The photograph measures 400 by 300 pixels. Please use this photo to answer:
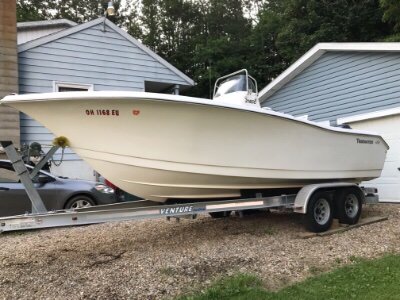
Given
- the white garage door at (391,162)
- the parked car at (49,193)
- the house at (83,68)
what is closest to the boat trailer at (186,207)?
the parked car at (49,193)

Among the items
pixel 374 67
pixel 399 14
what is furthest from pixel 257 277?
pixel 399 14

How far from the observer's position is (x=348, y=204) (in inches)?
243

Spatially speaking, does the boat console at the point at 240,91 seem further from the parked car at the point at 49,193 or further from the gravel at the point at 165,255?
the parked car at the point at 49,193

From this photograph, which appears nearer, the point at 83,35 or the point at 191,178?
the point at 191,178

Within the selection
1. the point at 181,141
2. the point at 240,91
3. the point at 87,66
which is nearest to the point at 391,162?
the point at 240,91

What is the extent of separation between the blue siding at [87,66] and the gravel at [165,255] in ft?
15.7

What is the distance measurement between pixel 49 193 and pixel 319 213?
486 centimetres

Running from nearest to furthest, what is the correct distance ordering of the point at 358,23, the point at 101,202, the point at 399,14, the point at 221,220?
the point at 221,220 → the point at 101,202 → the point at 399,14 → the point at 358,23

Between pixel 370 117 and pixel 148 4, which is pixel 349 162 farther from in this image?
pixel 148 4

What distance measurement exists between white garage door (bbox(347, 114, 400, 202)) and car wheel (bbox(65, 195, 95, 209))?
6776 mm

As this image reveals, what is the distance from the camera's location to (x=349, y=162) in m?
6.23

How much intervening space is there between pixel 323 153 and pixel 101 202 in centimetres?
435

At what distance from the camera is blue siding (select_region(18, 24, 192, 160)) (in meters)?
9.70

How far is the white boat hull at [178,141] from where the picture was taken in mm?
4008
